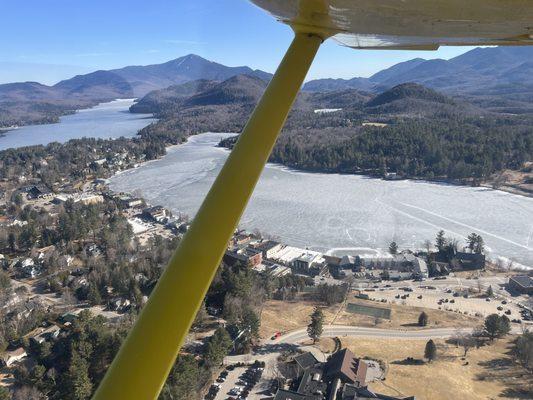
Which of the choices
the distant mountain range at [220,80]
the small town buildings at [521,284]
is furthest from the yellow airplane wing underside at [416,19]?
the distant mountain range at [220,80]

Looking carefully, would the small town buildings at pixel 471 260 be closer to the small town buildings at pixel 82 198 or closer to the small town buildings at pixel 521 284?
the small town buildings at pixel 521 284

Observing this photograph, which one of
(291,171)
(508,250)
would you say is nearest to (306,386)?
(508,250)

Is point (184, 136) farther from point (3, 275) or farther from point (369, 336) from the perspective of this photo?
point (369, 336)

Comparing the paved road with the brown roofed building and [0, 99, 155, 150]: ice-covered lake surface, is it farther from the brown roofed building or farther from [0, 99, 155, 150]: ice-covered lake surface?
[0, 99, 155, 150]: ice-covered lake surface

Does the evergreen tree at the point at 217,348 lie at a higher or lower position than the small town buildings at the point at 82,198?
higher

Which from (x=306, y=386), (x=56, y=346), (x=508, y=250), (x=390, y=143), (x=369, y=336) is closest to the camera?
(x=306, y=386)

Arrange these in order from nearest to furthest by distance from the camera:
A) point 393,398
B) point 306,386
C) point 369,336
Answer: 1. point 393,398
2. point 306,386
3. point 369,336
